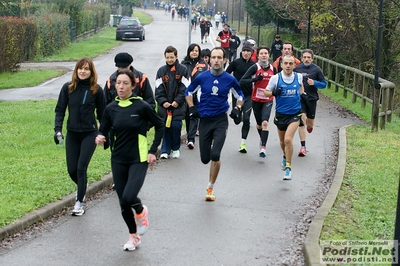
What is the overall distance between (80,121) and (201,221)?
188cm

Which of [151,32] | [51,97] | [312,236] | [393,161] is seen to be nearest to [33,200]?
[312,236]

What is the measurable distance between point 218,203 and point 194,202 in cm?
32

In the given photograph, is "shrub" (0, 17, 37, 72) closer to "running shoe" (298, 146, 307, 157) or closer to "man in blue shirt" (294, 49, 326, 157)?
"man in blue shirt" (294, 49, 326, 157)

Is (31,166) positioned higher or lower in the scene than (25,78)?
higher

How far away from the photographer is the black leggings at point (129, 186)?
7.13 meters

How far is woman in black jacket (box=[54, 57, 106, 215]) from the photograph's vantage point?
8547 millimetres

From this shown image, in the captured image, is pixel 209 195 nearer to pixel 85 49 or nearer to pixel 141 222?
pixel 141 222

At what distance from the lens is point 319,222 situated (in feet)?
26.5

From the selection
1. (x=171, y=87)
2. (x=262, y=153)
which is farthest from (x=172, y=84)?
(x=262, y=153)

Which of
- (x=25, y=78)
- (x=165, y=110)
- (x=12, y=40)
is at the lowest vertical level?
(x=25, y=78)

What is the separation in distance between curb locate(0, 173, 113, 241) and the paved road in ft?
0.80

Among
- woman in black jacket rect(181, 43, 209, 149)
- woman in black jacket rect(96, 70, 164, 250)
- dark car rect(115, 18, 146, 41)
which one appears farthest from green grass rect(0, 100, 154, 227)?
dark car rect(115, 18, 146, 41)

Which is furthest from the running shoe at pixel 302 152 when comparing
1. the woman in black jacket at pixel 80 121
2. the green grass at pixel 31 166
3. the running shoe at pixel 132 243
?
the running shoe at pixel 132 243

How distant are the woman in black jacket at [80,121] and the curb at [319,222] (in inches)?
110
